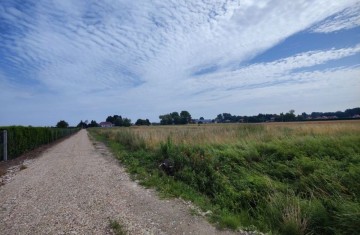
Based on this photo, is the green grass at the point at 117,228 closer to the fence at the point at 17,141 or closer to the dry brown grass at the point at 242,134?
the dry brown grass at the point at 242,134

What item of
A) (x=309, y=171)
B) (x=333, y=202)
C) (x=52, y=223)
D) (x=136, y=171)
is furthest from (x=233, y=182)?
(x=52, y=223)

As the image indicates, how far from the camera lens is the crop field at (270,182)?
5.16 m

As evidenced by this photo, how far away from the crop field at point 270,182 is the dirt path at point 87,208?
632 mm

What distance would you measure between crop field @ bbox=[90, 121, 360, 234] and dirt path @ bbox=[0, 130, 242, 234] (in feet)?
2.07

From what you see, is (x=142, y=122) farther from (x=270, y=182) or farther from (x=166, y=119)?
(x=270, y=182)

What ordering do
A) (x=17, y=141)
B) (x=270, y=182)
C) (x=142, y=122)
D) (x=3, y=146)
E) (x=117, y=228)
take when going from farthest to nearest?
1. (x=142, y=122)
2. (x=17, y=141)
3. (x=3, y=146)
4. (x=270, y=182)
5. (x=117, y=228)

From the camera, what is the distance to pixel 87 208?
19.4ft

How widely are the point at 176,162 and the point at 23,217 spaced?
5798mm

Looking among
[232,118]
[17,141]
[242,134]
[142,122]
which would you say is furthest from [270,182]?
[142,122]

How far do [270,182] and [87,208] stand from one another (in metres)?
4.51

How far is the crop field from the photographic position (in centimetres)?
516

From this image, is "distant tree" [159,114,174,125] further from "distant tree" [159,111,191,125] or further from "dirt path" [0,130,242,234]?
"dirt path" [0,130,242,234]

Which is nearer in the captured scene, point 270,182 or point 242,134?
point 270,182

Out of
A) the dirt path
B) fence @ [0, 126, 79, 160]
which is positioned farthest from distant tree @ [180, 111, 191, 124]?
the dirt path
